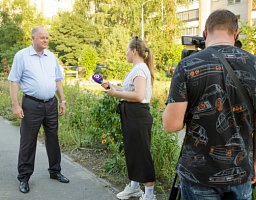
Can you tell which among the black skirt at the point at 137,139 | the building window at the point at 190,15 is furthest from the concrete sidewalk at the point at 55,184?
the building window at the point at 190,15

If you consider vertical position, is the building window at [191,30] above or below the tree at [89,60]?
above

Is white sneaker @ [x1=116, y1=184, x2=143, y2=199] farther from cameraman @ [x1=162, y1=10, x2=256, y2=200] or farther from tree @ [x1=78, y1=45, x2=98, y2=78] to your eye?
tree @ [x1=78, y1=45, x2=98, y2=78]

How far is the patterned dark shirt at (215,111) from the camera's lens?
6.16ft

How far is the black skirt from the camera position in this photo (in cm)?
355

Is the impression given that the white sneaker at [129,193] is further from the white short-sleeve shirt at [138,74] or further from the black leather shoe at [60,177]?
the white short-sleeve shirt at [138,74]

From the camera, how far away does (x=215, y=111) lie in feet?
6.23

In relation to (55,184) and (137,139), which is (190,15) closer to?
(55,184)

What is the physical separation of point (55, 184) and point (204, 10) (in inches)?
1699

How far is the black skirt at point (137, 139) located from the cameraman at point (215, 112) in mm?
1566

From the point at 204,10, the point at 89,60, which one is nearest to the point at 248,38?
the point at 89,60

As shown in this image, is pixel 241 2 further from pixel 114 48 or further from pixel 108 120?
pixel 108 120

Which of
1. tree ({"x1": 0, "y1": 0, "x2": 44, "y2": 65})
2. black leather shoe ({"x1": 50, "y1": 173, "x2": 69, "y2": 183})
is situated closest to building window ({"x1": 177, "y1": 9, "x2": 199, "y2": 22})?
tree ({"x1": 0, "y1": 0, "x2": 44, "y2": 65})

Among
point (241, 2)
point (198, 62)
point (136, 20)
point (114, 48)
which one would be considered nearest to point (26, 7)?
point (114, 48)

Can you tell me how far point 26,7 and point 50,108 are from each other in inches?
1034
